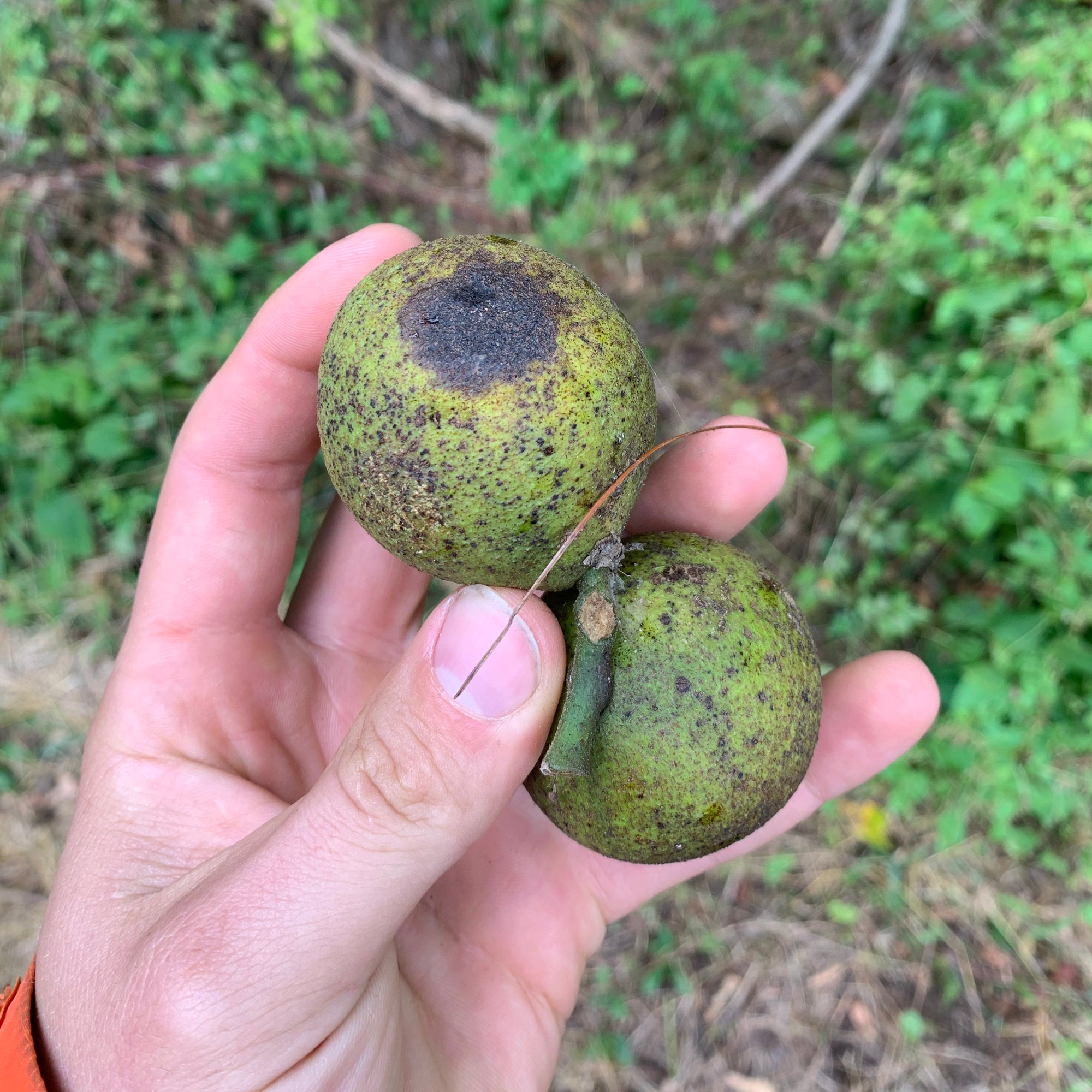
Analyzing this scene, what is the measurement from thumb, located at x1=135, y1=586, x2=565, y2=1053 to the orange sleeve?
574mm

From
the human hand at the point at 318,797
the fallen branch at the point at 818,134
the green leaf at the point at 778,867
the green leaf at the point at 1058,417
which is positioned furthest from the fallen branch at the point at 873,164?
the green leaf at the point at 778,867

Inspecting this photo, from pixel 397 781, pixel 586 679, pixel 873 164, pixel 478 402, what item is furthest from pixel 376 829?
pixel 873 164

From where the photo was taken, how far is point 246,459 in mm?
3406

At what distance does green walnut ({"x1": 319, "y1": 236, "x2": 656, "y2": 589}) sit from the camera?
7.10 feet

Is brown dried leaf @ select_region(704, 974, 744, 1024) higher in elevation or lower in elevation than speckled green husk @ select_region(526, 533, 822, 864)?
lower

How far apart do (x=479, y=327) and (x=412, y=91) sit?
4.52 metres

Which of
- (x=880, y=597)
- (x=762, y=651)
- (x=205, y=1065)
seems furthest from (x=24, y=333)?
(x=880, y=597)

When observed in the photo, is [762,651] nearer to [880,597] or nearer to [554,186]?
[880,597]

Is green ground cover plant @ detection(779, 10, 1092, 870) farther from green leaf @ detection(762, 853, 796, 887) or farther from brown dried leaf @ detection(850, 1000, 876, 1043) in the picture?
brown dried leaf @ detection(850, 1000, 876, 1043)

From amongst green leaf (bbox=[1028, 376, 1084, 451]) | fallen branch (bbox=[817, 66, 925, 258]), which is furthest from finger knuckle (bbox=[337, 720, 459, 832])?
fallen branch (bbox=[817, 66, 925, 258])

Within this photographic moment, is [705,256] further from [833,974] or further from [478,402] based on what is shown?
[833,974]

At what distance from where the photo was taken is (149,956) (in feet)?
7.31

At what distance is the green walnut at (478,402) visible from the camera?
216cm

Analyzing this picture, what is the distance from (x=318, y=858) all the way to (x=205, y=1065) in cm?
59
